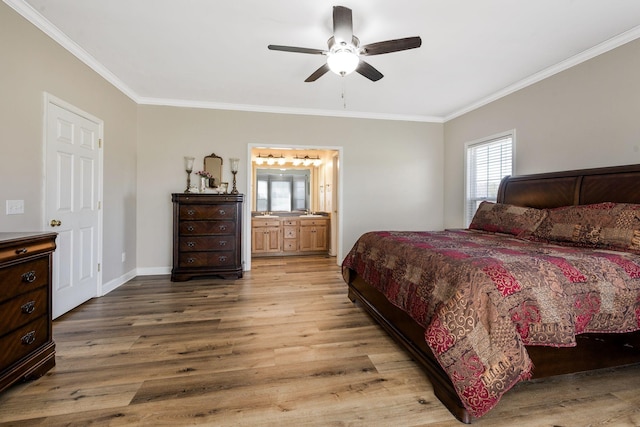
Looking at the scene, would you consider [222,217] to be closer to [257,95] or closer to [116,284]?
[116,284]

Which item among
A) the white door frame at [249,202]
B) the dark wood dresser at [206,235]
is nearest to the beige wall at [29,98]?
the dark wood dresser at [206,235]

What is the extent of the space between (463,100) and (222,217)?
401 centimetres

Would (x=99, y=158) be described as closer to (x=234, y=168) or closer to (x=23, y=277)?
(x=234, y=168)

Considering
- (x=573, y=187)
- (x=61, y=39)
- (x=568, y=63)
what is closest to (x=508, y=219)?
(x=573, y=187)

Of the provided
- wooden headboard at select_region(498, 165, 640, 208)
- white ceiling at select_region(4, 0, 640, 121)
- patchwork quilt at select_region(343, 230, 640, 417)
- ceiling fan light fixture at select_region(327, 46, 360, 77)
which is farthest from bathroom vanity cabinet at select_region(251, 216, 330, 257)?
patchwork quilt at select_region(343, 230, 640, 417)

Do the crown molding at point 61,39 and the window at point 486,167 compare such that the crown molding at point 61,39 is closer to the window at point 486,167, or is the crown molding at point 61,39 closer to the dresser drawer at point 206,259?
the dresser drawer at point 206,259

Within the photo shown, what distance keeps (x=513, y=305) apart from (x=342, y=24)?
2176 millimetres

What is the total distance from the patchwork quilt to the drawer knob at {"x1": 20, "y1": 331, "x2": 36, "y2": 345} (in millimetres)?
2310

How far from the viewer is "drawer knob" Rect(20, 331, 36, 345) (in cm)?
170

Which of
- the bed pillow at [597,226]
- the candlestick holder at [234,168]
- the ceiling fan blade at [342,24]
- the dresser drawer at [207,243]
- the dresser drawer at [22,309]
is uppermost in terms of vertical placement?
the ceiling fan blade at [342,24]

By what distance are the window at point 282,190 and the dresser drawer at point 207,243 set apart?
8.72ft

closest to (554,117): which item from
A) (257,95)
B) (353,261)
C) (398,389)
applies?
(353,261)

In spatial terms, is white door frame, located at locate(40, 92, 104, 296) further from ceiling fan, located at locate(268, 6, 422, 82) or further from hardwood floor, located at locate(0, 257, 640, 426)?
ceiling fan, located at locate(268, 6, 422, 82)

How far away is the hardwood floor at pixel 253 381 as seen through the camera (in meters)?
1.51
